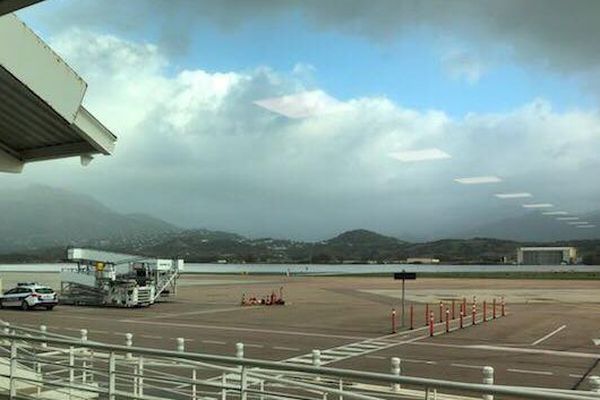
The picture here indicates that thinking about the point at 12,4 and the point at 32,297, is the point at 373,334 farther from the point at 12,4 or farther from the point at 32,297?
the point at 32,297

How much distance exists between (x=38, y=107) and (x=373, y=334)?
1889cm

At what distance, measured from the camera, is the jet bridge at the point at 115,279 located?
43406mm

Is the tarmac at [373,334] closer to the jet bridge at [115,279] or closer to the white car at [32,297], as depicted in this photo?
the white car at [32,297]

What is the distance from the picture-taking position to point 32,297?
1592 inches

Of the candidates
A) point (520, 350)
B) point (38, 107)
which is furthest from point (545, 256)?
point (38, 107)

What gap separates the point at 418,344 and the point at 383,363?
492cm

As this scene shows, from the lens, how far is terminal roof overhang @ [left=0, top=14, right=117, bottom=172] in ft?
28.1

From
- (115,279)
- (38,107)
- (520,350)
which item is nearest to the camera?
(38,107)

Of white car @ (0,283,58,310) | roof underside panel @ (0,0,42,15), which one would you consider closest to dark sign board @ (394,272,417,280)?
white car @ (0,283,58,310)

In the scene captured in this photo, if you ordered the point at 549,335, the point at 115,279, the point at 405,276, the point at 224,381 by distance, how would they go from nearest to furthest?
the point at 224,381 < the point at 549,335 < the point at 405,276 < the point at 115,279

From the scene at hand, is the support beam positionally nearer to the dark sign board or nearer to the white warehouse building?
the dark sign board

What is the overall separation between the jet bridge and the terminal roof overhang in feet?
106

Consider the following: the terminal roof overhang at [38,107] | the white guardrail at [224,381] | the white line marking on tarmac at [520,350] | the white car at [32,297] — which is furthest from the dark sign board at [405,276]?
the white car at [32,297]

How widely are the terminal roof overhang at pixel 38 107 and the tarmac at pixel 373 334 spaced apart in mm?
9724
